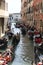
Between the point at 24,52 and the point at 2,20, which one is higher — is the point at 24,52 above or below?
below

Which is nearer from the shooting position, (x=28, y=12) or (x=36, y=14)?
(x=36, y=14)

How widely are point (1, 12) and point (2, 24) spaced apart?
15.3ft

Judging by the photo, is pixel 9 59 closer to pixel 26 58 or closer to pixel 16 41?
pixel 26 58

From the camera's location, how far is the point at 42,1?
4569cm

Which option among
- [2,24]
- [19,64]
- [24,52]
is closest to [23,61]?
[19,64]

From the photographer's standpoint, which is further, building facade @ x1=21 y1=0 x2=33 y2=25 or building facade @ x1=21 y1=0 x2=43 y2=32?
building facade @ x1=21 y1=0 x2=33 y2=25

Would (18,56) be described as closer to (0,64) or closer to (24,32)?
(0,64)

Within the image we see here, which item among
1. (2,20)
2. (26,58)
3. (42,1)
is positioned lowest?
(26,58)

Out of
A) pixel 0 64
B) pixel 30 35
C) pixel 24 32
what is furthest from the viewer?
pixel 24 32

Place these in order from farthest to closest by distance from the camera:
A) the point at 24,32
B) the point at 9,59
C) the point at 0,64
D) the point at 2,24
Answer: the point at 24,32, the point at 2,24, the point at 9,59, the point at 0,64

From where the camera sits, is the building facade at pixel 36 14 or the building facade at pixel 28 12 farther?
the building facade at pixel 28 12

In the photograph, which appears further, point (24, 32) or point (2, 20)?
point (24, 32)

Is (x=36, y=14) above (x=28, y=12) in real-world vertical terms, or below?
below

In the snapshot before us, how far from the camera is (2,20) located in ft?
164
